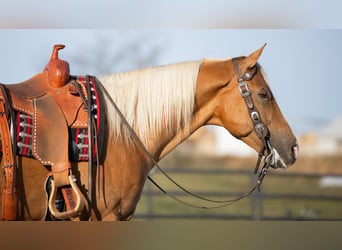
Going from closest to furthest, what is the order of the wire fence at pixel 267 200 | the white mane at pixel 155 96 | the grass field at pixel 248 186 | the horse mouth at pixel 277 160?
the white mane at pixel 155 96, the horse mouth at pixel 277 160, the wire fence at pixel 267 200, the grass field at pixel 248 186

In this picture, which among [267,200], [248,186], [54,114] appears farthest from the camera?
[248,186]

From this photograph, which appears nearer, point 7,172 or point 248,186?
point 7,172

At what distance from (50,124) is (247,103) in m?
1.03

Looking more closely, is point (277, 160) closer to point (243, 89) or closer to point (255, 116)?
point (255, 116)

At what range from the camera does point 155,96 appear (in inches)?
79.5

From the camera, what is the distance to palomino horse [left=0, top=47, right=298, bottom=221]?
1874 millimetres

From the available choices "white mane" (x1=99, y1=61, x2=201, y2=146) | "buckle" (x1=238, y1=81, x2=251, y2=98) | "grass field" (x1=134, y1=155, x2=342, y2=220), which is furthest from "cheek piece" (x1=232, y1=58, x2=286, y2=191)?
"grass field" (x1=134, y1=155, x2=342, y2=220)

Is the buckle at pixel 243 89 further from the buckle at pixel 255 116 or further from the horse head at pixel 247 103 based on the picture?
the buckle at pixel 255 116

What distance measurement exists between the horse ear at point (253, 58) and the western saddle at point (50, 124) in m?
0.88

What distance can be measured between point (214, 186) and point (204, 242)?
305 inches

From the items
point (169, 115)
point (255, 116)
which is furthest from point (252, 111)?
point (169, 115)

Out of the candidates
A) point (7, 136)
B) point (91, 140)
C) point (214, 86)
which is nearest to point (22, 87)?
point (7, 136)

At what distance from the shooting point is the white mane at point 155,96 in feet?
6.49

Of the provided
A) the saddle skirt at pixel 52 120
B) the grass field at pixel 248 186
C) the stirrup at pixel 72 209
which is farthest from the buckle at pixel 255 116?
the grass field at pixel 248 186
